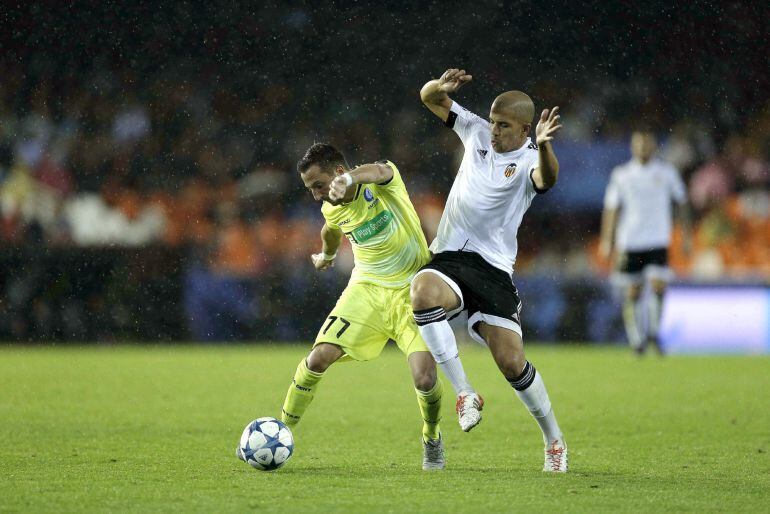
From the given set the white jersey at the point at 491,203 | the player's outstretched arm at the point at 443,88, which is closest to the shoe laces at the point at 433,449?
the white jersey at the point at 491,203

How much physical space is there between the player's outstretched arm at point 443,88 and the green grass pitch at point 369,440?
73.2 inches

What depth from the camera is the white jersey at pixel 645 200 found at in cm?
1283

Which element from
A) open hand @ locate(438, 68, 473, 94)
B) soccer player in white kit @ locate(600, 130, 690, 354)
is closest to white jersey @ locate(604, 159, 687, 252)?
soccer player in white kit @ locate(600, 130, 690, 354)

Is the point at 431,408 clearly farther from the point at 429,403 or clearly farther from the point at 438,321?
the point at 438,321

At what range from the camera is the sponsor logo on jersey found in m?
6.09

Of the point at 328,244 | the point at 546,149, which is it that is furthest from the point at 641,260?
the point at 546,149

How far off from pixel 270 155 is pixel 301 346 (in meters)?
3.50

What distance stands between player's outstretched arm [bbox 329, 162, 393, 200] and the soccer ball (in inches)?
49.0

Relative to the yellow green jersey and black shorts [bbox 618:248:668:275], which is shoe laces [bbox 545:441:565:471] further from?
black shorts [bbox 618:248:668:275]

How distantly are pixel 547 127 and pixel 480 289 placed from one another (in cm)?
88

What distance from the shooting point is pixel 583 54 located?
61.6 ft

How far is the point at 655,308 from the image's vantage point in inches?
506

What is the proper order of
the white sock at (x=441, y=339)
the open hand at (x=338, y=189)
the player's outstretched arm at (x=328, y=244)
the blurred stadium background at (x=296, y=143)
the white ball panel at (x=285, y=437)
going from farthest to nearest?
the blurred stadium background at (x=296, y=143) → the player's outstretched arm at (x=328, y=244) → the white ball panel at (x=285, y=437) → the white sock at (x=441, y=339) → the open hand at (x=338, y=189)

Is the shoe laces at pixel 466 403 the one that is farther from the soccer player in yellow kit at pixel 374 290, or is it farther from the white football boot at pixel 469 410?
the soccer player in yellow kit at pixel 374 290
